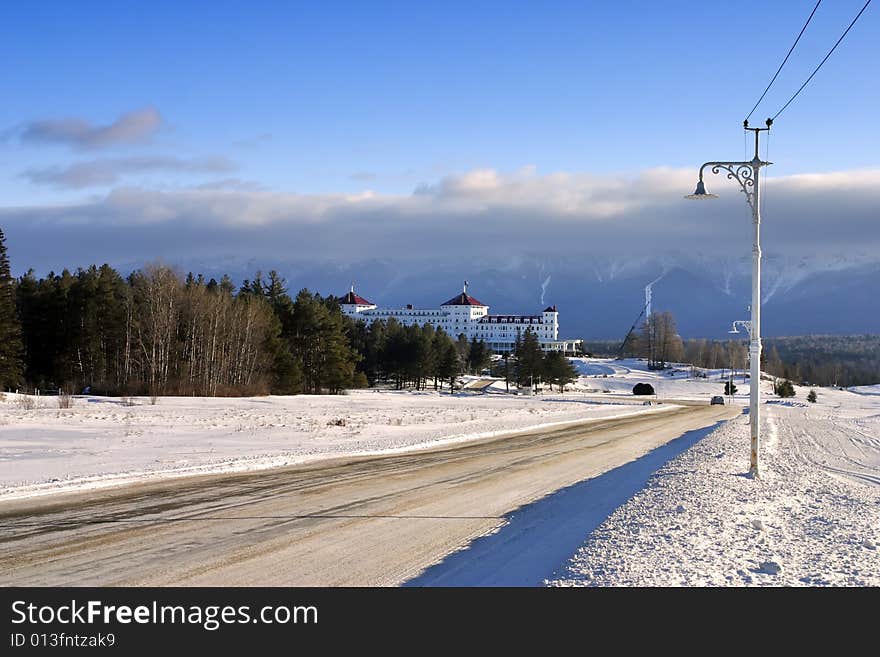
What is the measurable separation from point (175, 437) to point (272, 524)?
17659 mm

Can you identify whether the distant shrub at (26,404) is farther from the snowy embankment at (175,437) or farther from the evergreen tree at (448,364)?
the evergreen tree at (448,364)

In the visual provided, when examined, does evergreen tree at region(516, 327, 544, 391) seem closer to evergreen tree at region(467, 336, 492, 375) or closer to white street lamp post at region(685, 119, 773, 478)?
evergreen tree at region(467, 336, 492, 375)

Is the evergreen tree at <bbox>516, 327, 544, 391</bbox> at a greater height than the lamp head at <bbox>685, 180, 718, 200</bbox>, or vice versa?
the lamp head at <bbox>685, 180, 718, 200</bbox>

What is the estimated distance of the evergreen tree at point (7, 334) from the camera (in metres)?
58.9

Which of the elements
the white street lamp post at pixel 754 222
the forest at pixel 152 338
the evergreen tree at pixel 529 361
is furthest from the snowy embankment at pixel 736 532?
the evergreen tree at pixel 529 361

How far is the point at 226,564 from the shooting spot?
9.34 meters

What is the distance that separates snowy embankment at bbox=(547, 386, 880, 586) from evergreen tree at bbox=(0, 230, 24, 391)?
5313cm

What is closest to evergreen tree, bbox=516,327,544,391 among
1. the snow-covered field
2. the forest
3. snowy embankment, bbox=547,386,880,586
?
the snow-covered field

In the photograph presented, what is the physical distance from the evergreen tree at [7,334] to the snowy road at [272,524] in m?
47.7

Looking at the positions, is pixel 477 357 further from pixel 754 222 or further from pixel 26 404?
pixel 754 222

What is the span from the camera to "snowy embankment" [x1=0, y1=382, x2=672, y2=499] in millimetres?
18062

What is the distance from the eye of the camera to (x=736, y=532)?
11617 millimetres

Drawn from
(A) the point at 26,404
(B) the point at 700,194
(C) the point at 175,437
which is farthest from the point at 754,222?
(A) the point at 26,404
